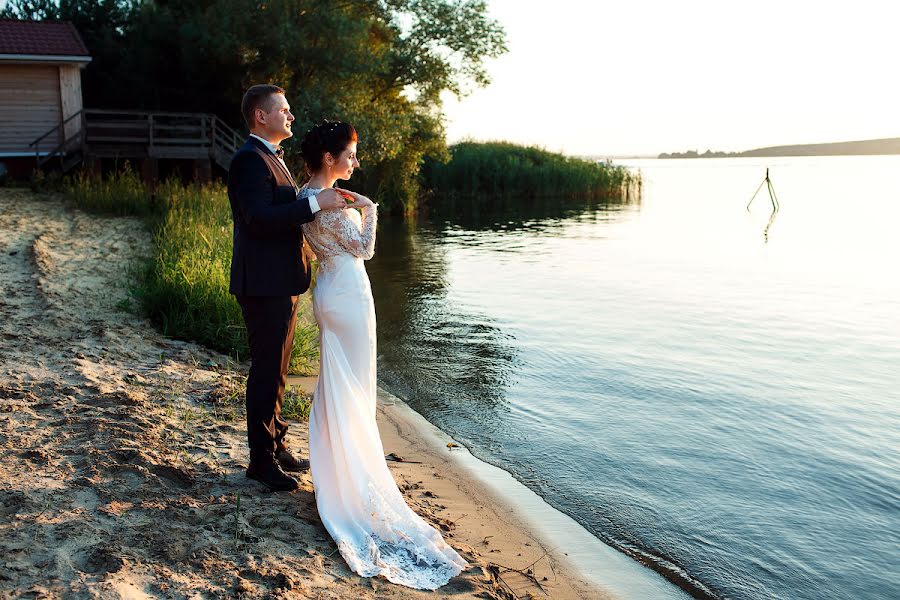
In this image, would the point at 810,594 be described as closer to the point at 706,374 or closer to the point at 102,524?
the point at 102,524

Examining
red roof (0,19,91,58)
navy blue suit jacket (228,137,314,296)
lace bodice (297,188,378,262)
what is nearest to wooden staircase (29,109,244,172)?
red roof (0,19,91,58)

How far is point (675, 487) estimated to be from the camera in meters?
5.86

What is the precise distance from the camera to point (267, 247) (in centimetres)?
426

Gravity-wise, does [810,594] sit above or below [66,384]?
below

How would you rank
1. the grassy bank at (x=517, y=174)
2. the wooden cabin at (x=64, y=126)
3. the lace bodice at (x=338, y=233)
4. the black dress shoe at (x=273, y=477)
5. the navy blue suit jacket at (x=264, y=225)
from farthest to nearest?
the grassy bank at (x=517, y=174) → the wooden cabin at (x=64, y=126) → the black dress shoe at (x=273, y=477) → the lace bodice at (x=338, y=233) → the navy blue suit jacket at (x=264, y=225)

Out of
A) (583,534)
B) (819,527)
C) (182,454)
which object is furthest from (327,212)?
(819,527)

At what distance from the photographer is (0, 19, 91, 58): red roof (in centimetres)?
2378

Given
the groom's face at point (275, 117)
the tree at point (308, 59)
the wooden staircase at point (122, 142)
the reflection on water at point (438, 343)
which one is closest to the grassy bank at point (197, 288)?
the reflection on water at point (438, 343)

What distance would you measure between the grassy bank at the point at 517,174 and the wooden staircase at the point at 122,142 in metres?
14.2

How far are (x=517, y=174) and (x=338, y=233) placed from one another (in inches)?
1397

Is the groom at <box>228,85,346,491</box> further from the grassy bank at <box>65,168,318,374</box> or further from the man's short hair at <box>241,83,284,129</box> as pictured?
the grassy bank at <box>65,168,318,374</box>

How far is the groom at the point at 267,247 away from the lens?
13.6 ft

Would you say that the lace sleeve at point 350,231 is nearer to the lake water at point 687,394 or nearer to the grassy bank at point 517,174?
the lake water at point 687,394

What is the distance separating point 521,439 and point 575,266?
1165 centimetres
